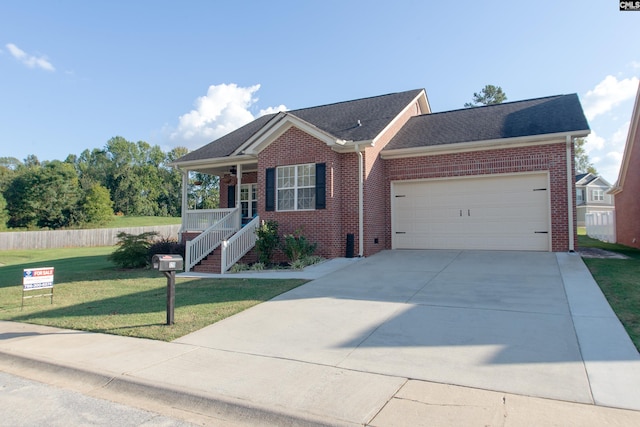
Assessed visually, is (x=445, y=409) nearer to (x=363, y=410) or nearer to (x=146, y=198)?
(x=363, y=410)

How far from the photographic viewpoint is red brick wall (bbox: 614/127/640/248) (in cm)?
1567

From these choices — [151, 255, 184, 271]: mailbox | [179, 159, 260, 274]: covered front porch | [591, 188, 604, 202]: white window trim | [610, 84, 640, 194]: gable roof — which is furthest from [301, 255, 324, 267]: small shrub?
[591, 188, 604, 202]: white window trim

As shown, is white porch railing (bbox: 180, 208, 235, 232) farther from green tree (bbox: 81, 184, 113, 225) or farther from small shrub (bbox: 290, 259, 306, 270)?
green tree (bbox: 81, 184, 113, 225)

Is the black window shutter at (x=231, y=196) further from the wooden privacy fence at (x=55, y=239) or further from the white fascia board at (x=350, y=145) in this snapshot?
the wooden privacy fence at (x=55, y=239)

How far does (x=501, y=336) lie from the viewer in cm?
544

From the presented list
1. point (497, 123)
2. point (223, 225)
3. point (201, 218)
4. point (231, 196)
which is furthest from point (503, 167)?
point (231, 196)

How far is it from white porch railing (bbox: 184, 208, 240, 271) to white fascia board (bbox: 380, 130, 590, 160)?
5940 mm

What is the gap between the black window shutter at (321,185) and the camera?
13.0 metres

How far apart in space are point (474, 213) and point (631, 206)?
8.47 meters

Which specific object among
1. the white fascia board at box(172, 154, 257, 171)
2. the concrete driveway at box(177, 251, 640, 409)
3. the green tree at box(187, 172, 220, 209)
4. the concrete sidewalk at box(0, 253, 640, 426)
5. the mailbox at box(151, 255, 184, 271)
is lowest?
the concrete sidewalk at box(0, 253, 640, 426)

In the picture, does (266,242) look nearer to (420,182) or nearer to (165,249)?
(165,249)

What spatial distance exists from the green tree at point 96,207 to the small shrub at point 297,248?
50.2 meters

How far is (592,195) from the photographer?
43188mm

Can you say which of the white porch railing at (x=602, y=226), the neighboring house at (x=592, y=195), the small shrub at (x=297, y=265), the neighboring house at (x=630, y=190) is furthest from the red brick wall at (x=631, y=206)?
the neighboring house at (x=592, y=195)
